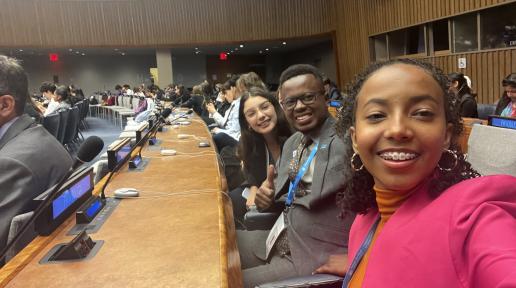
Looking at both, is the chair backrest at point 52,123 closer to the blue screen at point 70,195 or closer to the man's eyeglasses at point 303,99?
the blue screen at point 70,195

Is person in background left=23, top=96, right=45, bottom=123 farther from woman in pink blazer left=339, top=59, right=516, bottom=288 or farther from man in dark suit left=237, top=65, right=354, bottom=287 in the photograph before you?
woman in pink blazer left=339, top=59, right=516, bottom=288

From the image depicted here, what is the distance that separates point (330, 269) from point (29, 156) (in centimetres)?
122

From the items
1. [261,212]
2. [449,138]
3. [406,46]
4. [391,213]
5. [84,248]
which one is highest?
[406,46]

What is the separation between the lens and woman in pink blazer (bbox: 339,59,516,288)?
0.66 metres

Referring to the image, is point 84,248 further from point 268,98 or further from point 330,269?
point 268,98

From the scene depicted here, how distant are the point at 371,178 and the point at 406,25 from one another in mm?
9392

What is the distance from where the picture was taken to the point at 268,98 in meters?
3.02

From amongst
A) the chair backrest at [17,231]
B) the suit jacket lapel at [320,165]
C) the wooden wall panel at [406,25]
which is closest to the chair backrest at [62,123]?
the wooden wall panel at [406,25]

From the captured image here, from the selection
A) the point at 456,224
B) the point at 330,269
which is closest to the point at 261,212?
the point at 330,269

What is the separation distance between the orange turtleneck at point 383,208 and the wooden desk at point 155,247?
33 cm

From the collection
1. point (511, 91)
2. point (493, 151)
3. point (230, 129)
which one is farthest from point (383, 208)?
point (511, 91)

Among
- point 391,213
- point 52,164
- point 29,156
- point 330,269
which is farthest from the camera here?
point 52,164

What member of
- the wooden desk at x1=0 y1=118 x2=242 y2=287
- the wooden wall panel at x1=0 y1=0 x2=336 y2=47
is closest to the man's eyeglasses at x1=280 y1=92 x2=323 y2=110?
the wooden desk at x1=0 y1=118 x2=242 y2=287

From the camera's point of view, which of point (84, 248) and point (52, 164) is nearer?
point (84, 248)
